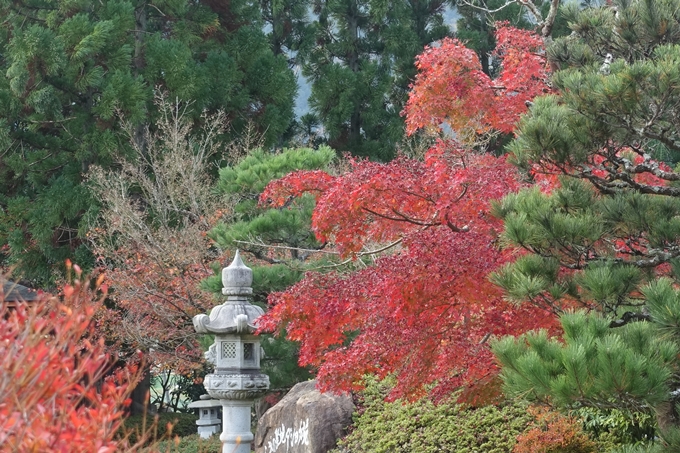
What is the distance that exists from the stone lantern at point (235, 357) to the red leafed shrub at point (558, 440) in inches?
91.1

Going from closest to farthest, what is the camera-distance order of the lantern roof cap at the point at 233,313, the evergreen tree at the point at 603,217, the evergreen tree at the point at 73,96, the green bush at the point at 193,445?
1. the evergreen tree at the point at 603,217
2. the lantern roof cap at the point at 233,313
3. the green bush at the point at 193,445
4. the evergreen tree at the point at 73,96

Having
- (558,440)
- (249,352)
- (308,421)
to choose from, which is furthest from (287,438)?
(558,440)

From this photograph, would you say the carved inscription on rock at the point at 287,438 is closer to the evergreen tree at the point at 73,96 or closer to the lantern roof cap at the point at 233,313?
the lantern roof cap at the point at 233,313

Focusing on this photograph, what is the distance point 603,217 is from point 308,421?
5286 millimetres

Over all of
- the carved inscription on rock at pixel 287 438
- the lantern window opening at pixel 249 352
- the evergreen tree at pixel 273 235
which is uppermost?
the evergreen tree at pixel 273 235

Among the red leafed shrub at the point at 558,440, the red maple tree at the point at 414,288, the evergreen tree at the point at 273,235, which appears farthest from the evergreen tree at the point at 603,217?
the evergreen tree at the point at 273,235

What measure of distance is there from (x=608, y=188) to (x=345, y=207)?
198 centimetres

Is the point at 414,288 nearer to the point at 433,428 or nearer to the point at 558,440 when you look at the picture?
the point at 558,440

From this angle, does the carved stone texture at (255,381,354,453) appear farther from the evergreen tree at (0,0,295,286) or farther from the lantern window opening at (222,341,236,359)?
the evergreen tree at (0,0,295,286)

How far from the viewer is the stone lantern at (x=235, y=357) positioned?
714 centimetres

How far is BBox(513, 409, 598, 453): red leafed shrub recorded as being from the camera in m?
7.62

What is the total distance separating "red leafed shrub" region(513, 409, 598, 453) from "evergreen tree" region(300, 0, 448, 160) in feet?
43.6

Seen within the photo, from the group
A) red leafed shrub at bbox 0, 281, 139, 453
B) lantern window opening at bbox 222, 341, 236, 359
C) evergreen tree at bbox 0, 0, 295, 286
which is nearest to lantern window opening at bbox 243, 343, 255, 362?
lantern window opening at bbox 222, 341, 236, 359

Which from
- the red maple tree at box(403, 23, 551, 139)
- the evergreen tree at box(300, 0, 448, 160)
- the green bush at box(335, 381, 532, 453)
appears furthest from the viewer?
the evergreen tree at box(300, 0, 448, 160)
